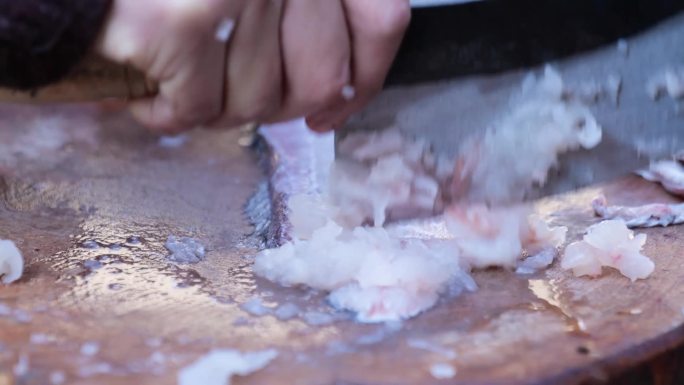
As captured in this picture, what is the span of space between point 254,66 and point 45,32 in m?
0.25

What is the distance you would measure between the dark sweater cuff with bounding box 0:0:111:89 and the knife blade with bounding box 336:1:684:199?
451 millimetres

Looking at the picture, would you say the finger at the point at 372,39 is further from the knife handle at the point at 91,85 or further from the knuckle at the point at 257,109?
the knife handle at the point at 91,85

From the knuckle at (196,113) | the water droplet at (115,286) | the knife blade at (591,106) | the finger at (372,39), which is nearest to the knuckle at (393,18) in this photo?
the finger at (372,39)

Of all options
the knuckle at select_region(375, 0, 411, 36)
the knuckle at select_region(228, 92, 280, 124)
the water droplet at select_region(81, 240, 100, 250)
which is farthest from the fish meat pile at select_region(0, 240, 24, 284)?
the knuckle at select_region(375, 0, 411, 36)

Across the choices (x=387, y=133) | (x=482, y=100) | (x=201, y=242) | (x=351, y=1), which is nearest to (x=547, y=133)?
(x=482, y=100)

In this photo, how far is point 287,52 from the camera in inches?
42.1

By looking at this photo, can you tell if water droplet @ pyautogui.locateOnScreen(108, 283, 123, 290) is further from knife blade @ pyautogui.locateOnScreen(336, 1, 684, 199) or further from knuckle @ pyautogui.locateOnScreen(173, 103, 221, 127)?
knife blade @ pyautogui.locateOnScreen(336, 1, 684, 199)

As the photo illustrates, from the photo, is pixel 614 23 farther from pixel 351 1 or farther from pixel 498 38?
pixel 351 1

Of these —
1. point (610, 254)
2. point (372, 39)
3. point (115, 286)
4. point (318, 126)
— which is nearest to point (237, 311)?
point (115, 286)

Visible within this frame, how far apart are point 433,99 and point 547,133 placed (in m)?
0.19

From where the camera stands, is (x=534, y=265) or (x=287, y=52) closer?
(x=287, y=52)

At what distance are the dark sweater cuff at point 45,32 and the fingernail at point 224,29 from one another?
129mm

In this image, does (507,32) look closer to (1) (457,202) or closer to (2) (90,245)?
(1) (457,202)

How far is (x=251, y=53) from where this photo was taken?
1036 mm
